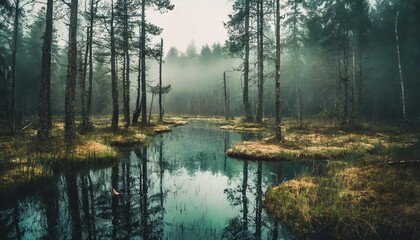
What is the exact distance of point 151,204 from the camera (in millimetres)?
7043

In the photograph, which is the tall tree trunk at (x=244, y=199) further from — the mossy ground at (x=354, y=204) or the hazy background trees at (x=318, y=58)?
the hazy background trees at (x=318, y=58)

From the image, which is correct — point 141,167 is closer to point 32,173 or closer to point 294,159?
point 32,173

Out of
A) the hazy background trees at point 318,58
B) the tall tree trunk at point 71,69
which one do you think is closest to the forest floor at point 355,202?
the tall tree trunk at point 71,69

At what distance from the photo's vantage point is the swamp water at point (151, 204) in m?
5.47

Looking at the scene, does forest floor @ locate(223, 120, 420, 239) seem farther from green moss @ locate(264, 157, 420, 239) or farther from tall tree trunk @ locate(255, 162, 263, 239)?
tall tree trunk @ locate(255, 162, 263, 239)

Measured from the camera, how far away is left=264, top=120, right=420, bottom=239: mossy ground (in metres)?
5.28

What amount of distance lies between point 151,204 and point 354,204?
4759 millimetres

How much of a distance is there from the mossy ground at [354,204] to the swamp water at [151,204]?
58 centimetres

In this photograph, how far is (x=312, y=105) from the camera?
45.7 m

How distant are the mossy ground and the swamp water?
582mm

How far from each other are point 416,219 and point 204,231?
409 cm

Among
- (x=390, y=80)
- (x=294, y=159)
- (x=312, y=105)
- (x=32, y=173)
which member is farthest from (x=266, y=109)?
(x=32, y=173)

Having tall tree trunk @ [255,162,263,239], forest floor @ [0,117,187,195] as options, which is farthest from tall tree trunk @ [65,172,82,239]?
tall tree trunk @ [255,162,263,239]

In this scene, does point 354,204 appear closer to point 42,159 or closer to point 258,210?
point 258,210
